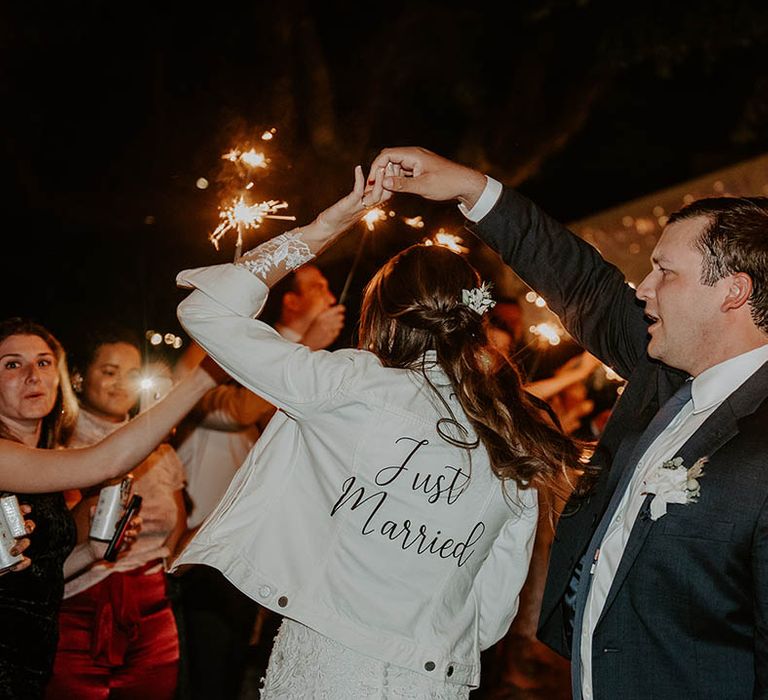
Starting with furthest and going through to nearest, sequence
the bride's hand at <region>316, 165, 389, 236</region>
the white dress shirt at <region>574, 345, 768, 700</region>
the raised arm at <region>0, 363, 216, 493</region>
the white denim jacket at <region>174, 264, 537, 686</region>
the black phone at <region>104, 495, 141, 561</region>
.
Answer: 1. the black phone at <region>104, 495, 141, 561</region>
2. the raised arm at <region>0, 363, 216, 493</region>
3. the bride's hand at <region>316, 165, 389, 236</region>
4. the white dress shirt at <region>574, 345, 768, 700</region>
5. the white denim jacket at <region>174, 264, 537, 686</region>

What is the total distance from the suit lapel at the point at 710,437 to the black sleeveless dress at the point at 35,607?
192cm

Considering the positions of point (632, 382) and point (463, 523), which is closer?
point (463, 523)

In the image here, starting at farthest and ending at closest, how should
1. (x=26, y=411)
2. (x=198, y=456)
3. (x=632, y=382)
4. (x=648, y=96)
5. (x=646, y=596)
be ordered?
1. (x=648, y=96)
2. (x=198, y=456)
3. (x=26, y=411)
4. (x=632, y=382)
5. (x=646, y=596)

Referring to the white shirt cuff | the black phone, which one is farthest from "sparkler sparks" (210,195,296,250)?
the black phone

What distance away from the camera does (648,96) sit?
33.7 feet

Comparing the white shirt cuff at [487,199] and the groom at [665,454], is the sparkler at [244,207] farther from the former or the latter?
the white shirt cuff at [487,199]

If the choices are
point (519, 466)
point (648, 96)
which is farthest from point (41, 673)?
point (648, 96)

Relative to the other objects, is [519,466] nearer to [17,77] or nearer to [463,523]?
[463,523]

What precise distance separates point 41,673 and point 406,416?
1.68 meters

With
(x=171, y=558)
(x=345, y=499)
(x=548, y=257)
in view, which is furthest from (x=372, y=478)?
(x=171, y=558)

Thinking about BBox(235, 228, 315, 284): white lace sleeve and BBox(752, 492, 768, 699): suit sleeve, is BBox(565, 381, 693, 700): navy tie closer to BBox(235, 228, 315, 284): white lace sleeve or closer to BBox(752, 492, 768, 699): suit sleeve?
BBox(752, 492, 768, 699): suit sleeve

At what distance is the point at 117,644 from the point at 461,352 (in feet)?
6.71

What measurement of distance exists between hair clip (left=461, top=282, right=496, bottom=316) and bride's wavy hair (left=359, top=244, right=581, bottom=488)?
1 centimetres

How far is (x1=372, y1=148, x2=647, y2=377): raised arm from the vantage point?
3002 mm
